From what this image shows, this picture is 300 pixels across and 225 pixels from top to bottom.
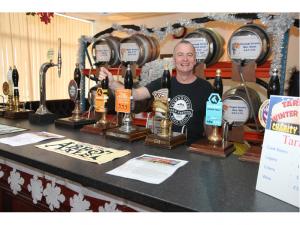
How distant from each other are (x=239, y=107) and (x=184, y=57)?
501 mm

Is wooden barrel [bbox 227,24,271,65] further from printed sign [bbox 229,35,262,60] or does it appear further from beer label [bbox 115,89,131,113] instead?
beer label [bbox 115,89,131,113]

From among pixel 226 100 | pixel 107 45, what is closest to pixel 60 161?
pixel 226 100

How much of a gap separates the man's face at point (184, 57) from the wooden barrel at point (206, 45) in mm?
246

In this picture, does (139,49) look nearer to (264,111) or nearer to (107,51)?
(107,51)

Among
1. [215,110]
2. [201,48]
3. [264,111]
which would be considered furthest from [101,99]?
[264,111]

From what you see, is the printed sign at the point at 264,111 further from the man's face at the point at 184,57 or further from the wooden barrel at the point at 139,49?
the wooden barrel at the point at 139,49

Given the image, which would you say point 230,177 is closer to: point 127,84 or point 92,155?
point 92,155

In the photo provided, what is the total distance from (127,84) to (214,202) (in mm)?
1024

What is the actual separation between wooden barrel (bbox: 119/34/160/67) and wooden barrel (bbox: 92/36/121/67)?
0.16 m

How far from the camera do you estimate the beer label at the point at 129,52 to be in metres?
2.66

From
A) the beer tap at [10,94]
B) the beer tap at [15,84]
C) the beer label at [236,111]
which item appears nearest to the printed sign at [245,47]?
the beer label at [236,111]

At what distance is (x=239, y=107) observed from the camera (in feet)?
6.29

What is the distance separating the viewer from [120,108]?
1772mm

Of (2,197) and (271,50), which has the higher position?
(271,50)
